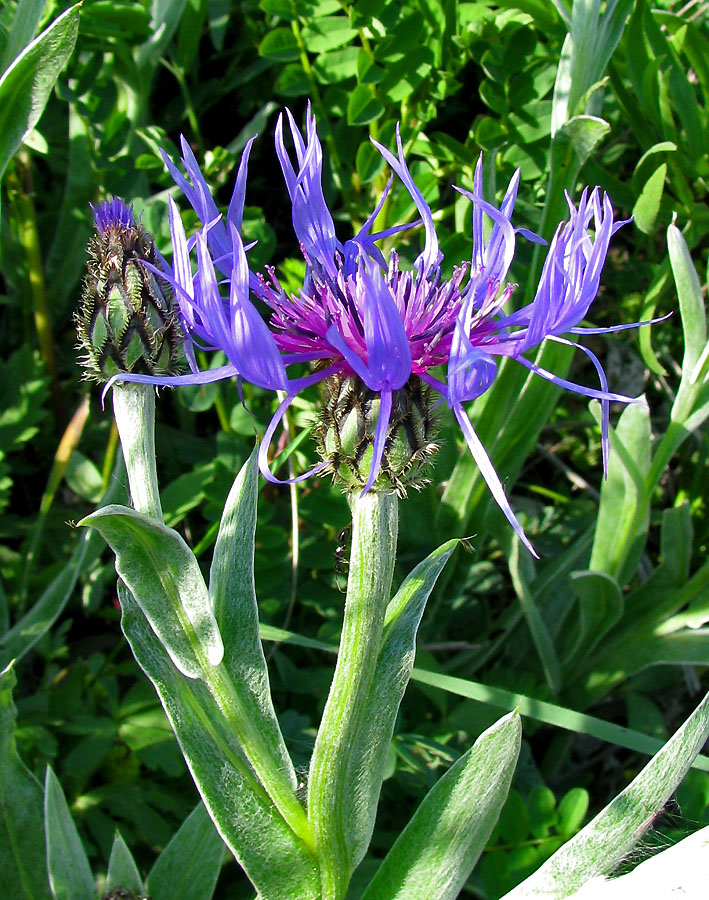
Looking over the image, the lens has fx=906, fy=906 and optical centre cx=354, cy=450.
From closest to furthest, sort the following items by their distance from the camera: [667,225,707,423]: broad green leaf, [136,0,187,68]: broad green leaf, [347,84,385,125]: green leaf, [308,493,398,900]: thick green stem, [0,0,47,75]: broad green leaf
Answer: [308,493,398,900]: thick green stem
[0,0,47,75]: broad green leaf
[667,225,707,423]: broad green leaf
[347,84,385,125]: green leaf
[136,0,187,68]: broad green leaf

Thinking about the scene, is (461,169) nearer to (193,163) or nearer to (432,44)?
(432,44)

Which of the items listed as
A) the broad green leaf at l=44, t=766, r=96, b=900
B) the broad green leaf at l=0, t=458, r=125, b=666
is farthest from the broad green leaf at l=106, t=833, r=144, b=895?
the broad green leaf at l=0, t=458, r=125, b=666

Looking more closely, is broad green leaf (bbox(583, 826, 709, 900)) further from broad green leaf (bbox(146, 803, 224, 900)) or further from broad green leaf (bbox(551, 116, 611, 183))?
broad green leaf (bbox(551, 116, 611, 183))

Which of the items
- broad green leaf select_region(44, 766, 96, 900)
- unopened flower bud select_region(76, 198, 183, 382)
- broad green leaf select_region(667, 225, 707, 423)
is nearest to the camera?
unopened flower bud select_region(76, 198, 183, 382)

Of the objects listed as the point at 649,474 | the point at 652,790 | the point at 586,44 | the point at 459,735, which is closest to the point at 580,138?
the point at 586,44

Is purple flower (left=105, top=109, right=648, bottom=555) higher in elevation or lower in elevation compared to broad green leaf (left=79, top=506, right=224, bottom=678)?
higher

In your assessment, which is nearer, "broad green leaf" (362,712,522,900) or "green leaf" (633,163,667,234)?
"broad green leaf" (362,712,522,900)
